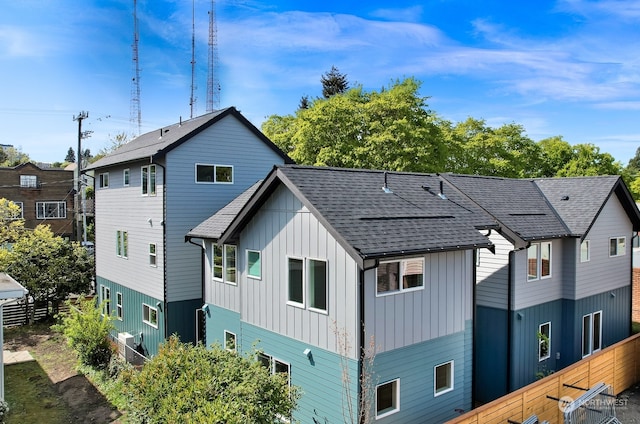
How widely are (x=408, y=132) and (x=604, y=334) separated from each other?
17285 millimetres

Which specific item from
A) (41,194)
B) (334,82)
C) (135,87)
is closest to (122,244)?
(135,87)

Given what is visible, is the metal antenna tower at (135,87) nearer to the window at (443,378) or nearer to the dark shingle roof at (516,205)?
the dark shingle roof at (516,205)

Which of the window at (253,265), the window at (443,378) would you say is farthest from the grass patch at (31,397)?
the window at (443,378)

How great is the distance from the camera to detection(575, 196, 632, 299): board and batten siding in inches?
658

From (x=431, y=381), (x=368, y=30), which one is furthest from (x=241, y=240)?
(x=368, y=30)

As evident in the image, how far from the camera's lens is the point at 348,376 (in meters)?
9.93

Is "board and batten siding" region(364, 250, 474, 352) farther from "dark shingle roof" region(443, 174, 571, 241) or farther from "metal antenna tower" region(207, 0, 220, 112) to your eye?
"metal antenna tower" region(207, 0, 220, 112)

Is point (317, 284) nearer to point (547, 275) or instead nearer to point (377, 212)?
point (377, 212)

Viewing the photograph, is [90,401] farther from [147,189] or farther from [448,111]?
[448,111]

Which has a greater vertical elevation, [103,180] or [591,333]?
[103,180]

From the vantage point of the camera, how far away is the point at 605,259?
17.8m

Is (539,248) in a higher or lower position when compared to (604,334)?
higher

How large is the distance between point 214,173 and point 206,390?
446 inches

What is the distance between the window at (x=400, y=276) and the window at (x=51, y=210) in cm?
4227
